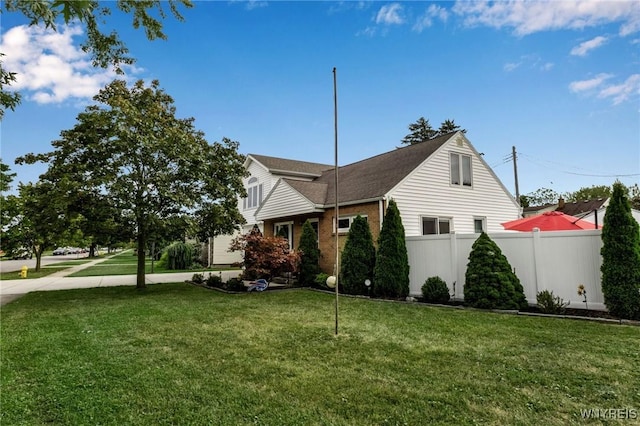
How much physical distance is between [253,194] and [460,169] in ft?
41.7

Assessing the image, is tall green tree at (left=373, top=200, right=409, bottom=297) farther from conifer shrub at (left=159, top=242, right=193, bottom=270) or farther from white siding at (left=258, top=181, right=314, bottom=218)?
conifer shrub at (left=159, top=242, right=193, bottom=270)

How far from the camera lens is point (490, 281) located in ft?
28.3

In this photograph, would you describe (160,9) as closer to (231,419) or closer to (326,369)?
(231,419)

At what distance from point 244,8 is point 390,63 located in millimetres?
6750

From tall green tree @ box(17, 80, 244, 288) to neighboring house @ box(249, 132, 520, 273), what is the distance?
160 inches

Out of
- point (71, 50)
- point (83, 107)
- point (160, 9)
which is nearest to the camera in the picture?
point (160, 9)

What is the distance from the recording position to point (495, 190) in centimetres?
1542

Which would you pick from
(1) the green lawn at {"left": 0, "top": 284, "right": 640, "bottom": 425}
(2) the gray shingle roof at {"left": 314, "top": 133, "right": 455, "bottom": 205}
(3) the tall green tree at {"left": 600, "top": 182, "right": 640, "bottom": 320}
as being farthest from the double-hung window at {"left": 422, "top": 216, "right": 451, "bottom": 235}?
(3) the tall green tree at {"left": 600, "top": 182, "right": 640, "bottom": 320}

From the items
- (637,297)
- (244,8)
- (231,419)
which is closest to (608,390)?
(231,419)

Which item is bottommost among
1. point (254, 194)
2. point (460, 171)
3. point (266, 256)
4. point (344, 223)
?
point (266, 256)

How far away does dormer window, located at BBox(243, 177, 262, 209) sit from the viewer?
21.6m

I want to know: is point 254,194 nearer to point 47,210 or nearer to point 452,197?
point 47,210

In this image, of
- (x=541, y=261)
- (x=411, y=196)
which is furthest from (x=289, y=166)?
(x=541, y=261)

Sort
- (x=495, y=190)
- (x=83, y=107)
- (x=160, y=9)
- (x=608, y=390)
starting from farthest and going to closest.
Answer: (x=495, y=190)
(x=83, y=107)
(x=160, y=9)
(x=608, y=390)
